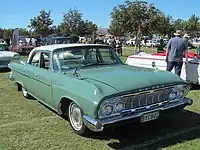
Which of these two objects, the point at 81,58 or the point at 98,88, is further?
the point at 81,58

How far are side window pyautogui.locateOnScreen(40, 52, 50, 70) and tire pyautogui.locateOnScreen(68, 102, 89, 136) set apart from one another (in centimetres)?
127

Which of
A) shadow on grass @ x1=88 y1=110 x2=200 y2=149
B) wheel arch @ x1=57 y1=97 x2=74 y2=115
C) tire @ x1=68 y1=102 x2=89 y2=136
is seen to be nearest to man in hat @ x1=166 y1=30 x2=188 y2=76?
shadow on grass @ x1=88 y1=110 x2=200 y2=149

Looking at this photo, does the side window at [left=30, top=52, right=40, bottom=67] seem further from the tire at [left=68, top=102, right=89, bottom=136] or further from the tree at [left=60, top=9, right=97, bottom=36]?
the tree at [left=60, top=9, right=97, bottom=36]

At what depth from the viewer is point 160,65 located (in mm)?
9227

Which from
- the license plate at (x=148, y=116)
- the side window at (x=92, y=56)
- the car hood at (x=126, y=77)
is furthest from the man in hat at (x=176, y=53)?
the license plate at (x=148, y=116)

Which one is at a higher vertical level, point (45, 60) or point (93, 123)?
point (45, 60)

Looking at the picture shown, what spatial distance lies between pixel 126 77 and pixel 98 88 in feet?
2.06

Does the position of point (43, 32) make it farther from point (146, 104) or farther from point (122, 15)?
point (146, 104)

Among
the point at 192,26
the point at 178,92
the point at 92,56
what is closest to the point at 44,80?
the point at 92,56

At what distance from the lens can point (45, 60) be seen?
6039 mm

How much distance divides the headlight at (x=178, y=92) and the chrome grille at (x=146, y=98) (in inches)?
4.6

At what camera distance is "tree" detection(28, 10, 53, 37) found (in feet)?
178

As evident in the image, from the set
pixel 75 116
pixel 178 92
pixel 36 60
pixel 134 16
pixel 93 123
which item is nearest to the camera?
pixel 93 123

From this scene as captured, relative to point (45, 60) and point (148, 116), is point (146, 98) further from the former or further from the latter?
point (45, 60)
